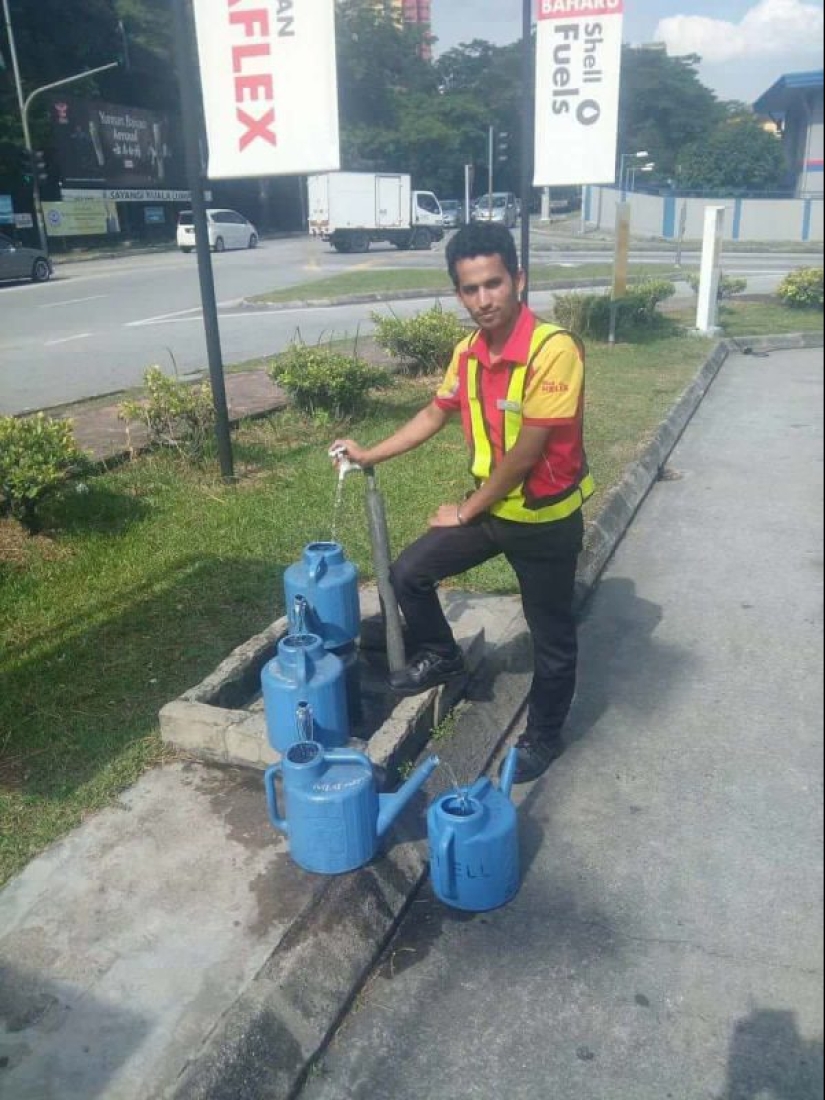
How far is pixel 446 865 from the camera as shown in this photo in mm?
2539

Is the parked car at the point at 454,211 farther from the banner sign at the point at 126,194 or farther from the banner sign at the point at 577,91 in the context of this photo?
the banner sign at the point at 577,91

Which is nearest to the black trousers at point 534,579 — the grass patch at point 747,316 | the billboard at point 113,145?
the grass patch at point 747,316

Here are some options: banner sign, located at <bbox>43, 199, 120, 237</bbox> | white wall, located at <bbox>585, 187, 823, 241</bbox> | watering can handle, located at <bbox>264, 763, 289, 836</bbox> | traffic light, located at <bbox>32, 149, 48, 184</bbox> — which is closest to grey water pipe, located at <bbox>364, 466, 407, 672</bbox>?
watering can handle, located at <bbox>264, 763, 289, 836</bbox>

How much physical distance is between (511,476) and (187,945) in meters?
1.58

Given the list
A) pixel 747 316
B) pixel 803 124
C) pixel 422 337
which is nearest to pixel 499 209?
pixel 747 316

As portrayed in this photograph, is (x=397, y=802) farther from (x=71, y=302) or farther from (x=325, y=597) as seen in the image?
(x=71, y=302)

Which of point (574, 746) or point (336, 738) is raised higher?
point (336, 738)

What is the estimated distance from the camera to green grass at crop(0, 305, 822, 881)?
3.20m

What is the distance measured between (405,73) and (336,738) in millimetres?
45622

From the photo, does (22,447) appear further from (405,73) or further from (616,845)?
(405,73)

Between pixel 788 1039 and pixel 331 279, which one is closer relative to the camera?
pixel 788 1039

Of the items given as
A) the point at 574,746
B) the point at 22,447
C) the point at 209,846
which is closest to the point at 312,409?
the point at 22,447

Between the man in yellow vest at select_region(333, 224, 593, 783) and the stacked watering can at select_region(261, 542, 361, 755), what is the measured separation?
20 cm

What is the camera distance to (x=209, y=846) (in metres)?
2.77
